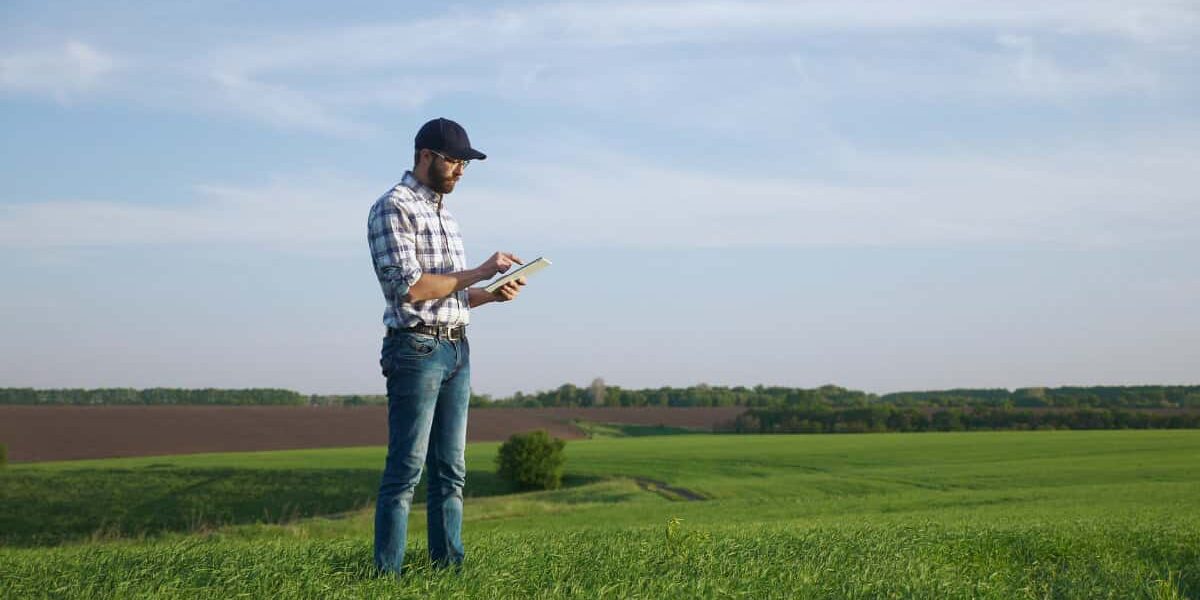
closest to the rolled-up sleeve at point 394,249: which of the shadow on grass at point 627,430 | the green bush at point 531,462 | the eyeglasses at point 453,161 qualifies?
the eyeglasses at point 453,161

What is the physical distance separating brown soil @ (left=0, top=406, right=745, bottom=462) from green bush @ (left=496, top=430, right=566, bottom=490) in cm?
722

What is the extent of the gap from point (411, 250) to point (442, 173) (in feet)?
1.61

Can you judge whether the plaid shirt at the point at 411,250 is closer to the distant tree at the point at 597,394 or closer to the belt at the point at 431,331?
the belt at the point at 431,331

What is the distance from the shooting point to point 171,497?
4072 cm

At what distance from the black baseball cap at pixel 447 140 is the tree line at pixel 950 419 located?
2774 inches

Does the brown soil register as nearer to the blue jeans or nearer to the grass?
the grass

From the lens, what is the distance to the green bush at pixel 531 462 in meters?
44.9

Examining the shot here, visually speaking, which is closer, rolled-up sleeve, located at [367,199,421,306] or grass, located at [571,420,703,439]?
rolled-up sleeve, located at [367,199,421,306]

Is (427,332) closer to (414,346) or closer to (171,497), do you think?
(414,346)

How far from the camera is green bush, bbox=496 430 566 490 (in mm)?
44938

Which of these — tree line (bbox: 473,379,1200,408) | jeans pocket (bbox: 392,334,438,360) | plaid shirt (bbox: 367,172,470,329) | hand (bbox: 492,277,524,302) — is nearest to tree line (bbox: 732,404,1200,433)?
tree line (bbox: 473,379,1200,408)

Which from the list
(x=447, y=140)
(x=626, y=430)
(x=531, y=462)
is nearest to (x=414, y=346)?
(x=447, y=140)

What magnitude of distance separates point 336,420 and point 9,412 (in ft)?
58.0

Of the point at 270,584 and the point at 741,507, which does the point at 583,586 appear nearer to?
the point at 270,584
